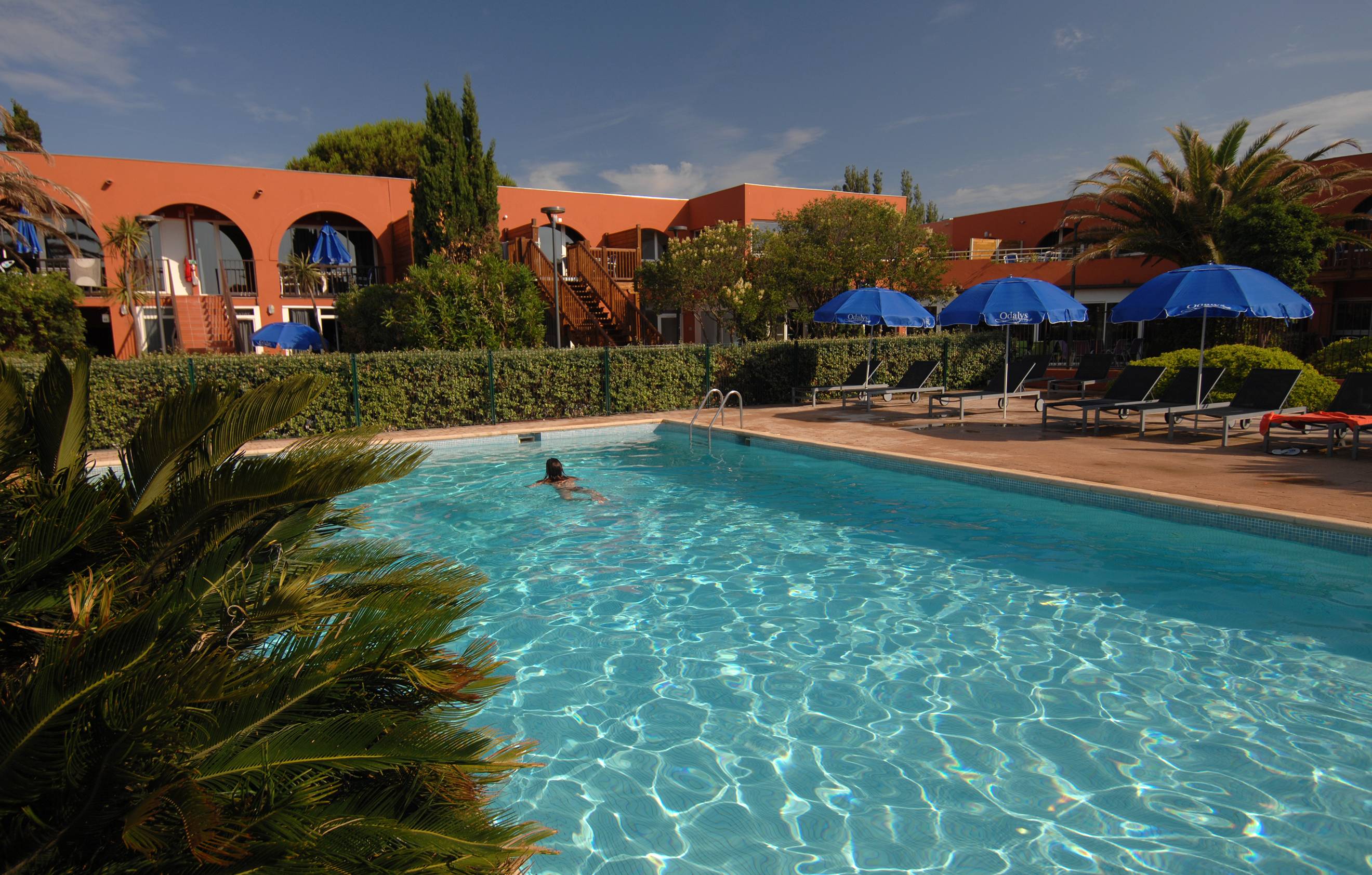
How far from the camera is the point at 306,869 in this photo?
1.54 m

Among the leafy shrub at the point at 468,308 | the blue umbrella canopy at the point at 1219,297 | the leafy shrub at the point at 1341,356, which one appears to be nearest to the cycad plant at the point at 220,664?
the blue umbrella canopy at the point at 1219,297

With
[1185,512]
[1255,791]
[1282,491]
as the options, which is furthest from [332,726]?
[1282,491]

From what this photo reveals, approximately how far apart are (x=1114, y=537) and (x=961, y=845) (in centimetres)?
509

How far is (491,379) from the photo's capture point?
1472cm

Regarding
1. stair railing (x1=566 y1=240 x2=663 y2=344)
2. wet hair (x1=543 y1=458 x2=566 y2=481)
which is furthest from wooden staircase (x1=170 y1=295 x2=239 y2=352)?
wet hair (x1=543 y1=458 x2=566 y2=481)

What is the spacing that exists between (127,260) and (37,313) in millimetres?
3704

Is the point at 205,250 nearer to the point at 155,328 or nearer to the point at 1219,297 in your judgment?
the point at 155,328

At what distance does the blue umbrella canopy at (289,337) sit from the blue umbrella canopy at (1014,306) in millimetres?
14557

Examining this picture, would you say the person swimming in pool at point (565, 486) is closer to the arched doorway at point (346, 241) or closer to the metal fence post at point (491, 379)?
the metal fence post at point (491, 379)

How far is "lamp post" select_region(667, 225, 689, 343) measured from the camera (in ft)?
82.2

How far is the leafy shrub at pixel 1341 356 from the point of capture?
52.0 ft

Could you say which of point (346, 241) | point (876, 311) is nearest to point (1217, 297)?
point (876, 311)

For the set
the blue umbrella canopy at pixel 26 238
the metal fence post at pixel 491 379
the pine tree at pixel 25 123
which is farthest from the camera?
the pine tree at pixel 25 123

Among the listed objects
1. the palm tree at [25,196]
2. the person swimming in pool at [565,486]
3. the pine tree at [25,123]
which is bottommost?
the person swimming in pool at [565,486]
